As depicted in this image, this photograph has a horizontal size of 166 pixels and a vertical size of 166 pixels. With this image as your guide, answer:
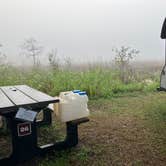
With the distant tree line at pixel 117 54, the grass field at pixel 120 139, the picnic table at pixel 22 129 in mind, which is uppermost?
the distant tree line at pixel 117 54

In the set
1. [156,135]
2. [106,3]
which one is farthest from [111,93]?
[106,3]

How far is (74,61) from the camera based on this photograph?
5.53 meters

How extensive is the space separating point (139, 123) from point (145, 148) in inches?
28.6

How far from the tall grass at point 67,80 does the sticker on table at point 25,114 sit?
254cm

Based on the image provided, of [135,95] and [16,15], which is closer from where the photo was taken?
[135,95]

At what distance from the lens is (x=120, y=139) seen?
2.26 m

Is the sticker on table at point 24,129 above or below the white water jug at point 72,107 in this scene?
below

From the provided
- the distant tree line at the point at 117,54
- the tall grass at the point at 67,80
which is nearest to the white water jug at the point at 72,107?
the tall grass at the point at 67,80

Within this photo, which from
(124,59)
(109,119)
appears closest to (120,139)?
(109,119)

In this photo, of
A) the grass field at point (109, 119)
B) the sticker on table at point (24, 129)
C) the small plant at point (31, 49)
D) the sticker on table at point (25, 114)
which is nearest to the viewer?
the sticker on table at point (25, 114)

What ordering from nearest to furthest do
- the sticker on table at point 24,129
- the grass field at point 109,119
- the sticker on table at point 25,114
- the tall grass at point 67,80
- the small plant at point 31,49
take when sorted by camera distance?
the sticker on table at point 25,114
the sticker on table at point 24,129
the grass field at point 109,119
the tall grass at point 67,80
the small plant at point 31,49

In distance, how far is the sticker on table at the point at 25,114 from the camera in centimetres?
157

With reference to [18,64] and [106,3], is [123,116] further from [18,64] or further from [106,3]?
[106,3]

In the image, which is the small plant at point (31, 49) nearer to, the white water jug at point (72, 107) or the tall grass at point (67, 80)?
the tall grass at point (67, 80)
